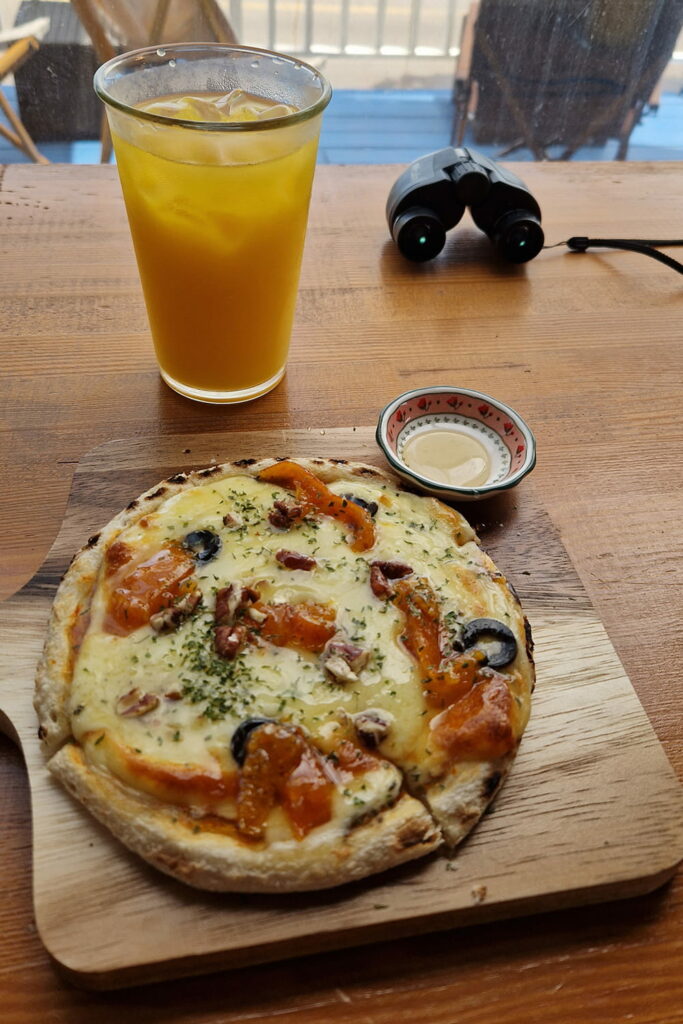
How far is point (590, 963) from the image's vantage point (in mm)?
1356

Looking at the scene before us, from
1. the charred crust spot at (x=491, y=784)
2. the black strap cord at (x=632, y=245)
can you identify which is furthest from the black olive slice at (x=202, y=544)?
the black strap cord at (x=632, y=245)

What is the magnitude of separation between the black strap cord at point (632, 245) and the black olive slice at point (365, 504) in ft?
5.73

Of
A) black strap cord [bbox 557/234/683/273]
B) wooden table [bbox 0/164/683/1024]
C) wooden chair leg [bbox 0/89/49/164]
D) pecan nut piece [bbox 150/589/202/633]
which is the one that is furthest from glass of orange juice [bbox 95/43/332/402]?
wooden chair leg [bbox 0/89/49/164]

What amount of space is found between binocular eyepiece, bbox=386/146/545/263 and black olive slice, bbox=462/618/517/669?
1.71 meters

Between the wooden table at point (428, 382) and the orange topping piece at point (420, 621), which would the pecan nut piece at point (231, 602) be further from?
the wooden table at point (428, 382)

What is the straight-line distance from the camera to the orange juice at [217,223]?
181 cm

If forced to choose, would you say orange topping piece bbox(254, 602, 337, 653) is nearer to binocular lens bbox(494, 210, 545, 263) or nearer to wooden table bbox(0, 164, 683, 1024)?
wooden table bbox(0, 164, 683, 1024)

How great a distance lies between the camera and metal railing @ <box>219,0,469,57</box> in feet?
15.5

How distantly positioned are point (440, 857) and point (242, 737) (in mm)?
379

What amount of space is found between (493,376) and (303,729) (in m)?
1.45

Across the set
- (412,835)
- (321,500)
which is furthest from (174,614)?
(412,835)

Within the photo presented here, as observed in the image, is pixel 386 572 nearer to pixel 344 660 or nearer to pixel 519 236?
pixel 344 660

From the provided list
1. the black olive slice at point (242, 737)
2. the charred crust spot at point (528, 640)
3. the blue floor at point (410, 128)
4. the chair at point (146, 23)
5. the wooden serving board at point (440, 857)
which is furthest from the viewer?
the blue floor at point (410, 128)

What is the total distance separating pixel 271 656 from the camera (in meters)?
1.56
